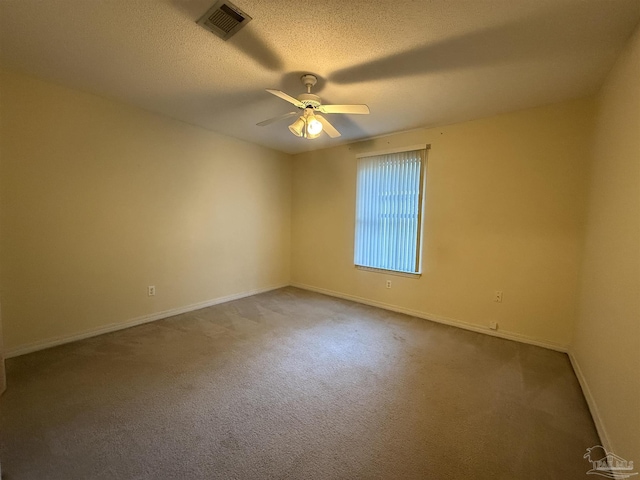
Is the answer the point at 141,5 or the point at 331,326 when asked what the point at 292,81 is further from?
the point at 331,326

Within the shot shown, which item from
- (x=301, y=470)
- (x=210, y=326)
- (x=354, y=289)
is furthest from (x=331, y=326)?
(x=301, y=470)

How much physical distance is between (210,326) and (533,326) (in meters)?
3.50

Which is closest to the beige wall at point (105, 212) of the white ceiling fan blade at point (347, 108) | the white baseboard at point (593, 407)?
the white ceiling fan blade at point (347, 108)

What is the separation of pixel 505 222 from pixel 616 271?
1397mm

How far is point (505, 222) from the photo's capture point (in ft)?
9.53

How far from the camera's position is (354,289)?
4180 millimetres

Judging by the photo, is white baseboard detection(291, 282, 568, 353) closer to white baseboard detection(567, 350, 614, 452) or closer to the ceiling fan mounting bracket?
white baseboard detection(567, 350, 614, 452)

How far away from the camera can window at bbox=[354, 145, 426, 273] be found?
3512 mm

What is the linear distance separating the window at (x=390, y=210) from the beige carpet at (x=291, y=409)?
4.03 ft

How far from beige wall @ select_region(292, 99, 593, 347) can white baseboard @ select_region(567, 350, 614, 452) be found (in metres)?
0.48

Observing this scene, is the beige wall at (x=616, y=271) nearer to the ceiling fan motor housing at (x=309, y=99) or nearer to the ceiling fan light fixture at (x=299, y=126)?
the ceiling fan motor housing at (x=309, y=99)

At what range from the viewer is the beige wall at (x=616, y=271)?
1.32 metres

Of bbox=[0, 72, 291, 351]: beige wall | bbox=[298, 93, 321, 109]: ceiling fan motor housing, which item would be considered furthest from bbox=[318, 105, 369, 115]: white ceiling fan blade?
bbox=[0, 72, 291, 351]: beige wall

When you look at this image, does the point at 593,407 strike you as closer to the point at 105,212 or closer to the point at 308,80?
the point at 308,80
